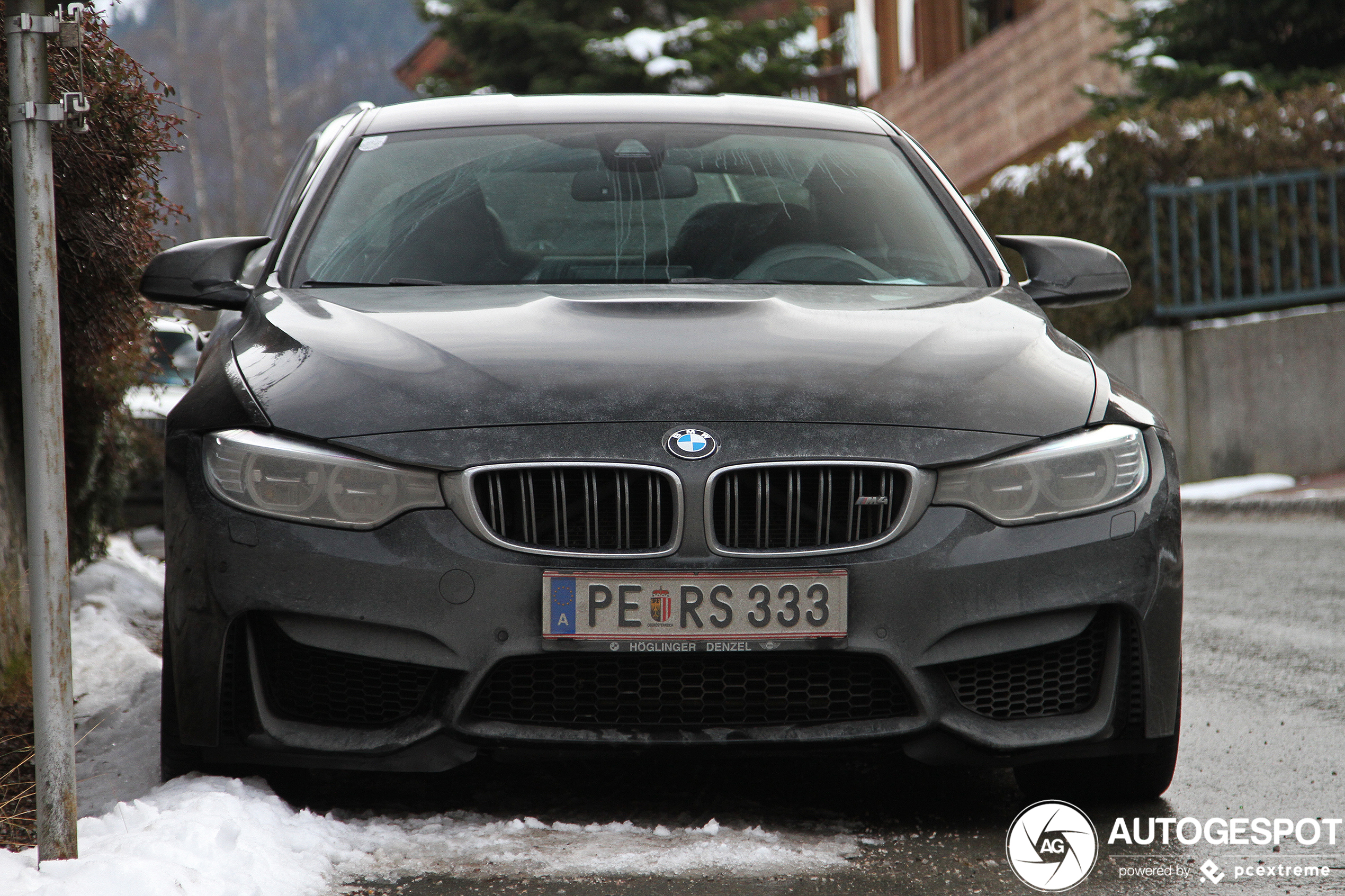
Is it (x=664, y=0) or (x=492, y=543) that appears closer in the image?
(x=492, y=543)

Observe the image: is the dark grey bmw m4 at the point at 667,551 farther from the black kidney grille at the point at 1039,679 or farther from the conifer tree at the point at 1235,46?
the conifer tree at the point at 1235,46

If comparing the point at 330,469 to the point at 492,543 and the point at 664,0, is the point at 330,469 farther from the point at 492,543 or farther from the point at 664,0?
the point at 664,0

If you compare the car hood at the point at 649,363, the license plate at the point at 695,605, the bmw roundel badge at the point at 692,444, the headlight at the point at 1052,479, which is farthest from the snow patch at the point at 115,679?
the headlight at the point at 1052,479

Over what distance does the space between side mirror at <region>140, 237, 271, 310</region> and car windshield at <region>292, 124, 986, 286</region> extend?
166 mm

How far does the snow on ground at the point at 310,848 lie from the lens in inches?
96.4

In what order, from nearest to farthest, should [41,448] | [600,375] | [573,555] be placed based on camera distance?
1. [41,448]
2. [573,555]
3. [600,375]

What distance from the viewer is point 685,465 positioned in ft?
9.25

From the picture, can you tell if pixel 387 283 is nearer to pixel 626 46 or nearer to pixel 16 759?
pixel 16 759

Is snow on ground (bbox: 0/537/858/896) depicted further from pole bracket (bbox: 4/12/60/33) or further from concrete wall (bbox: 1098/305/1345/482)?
concrete wall (bbox: 1098/305/1345/482)

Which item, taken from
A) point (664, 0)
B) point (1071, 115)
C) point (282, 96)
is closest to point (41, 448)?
point (1071, 115)

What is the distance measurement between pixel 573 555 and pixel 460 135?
1862 millimetres

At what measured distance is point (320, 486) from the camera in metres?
2.85

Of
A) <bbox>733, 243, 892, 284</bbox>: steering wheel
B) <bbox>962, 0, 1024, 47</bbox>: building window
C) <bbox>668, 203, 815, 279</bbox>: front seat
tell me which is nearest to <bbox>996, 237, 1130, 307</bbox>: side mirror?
<bbox>733, 243, 892, 284</bbox>: steering wheel

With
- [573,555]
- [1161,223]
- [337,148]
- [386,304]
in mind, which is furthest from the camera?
[1161,223]
